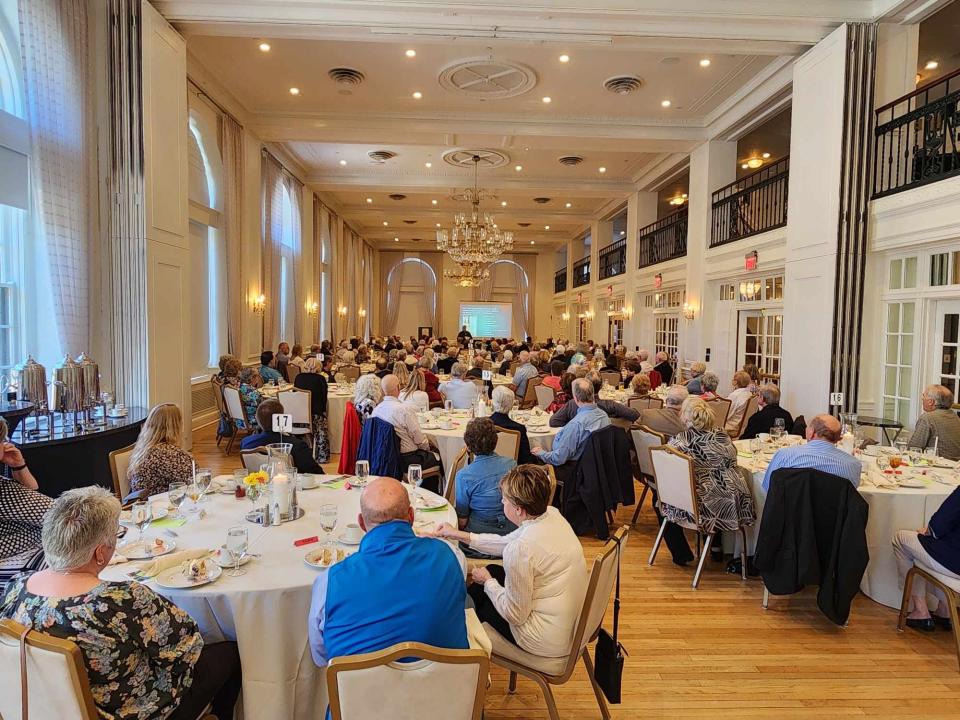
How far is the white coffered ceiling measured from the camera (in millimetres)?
6656

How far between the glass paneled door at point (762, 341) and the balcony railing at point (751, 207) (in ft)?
4.50

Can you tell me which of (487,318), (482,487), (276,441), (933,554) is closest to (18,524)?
(276,441)

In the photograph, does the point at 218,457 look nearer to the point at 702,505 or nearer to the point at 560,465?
the point at 560,465

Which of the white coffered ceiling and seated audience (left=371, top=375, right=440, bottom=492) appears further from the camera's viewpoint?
the white coffered ceiling

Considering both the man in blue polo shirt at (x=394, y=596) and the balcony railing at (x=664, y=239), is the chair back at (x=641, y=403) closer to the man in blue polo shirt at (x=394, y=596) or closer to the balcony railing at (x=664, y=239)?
the man in blue polo shirt at (x=394, y=596)

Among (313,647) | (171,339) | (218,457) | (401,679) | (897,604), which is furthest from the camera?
(218,457)

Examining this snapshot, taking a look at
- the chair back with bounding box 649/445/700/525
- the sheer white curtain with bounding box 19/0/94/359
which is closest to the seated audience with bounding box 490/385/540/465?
the chair back with bounding box 649/445/700/525

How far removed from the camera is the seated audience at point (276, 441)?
418 cm

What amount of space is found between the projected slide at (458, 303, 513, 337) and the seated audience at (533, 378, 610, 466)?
2235cm

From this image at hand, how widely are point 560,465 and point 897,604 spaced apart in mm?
2486

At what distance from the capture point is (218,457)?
7824 millimetres

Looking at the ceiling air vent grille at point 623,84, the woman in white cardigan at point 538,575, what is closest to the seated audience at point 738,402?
the ceiling air vent grille at point 623,84

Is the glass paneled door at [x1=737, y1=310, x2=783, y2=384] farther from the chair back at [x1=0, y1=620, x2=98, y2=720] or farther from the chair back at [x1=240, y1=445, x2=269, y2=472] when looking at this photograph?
the chair back at [x1=0, y1=620, x2=98, y2=720]

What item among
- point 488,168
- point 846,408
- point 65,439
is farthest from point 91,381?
point 488,168
